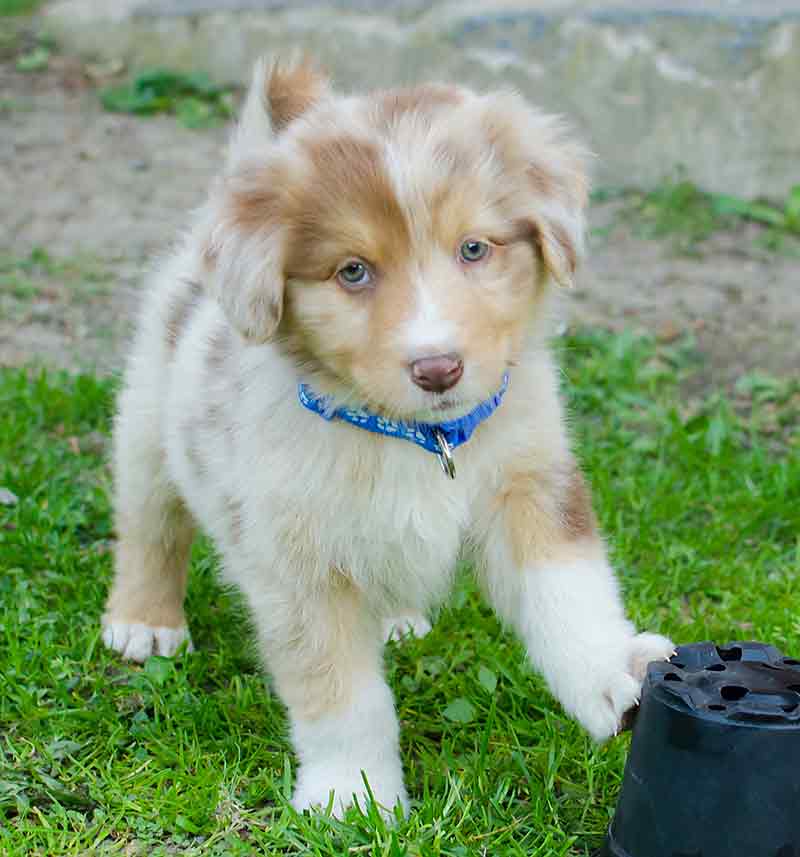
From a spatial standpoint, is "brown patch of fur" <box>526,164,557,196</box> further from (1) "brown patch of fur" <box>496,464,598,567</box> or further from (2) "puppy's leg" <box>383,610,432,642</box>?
(2) "puppy's leg" <box>383,610,432,642</box>

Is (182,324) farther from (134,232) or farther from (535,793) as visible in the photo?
(134,232)

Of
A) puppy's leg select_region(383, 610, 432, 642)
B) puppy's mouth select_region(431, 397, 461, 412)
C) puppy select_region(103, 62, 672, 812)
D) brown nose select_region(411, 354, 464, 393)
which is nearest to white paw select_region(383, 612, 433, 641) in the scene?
puppy's leg select_region(383, 610, 432, 642)

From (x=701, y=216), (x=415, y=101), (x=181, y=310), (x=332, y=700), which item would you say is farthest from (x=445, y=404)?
(x=701, y=216)

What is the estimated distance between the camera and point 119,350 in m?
6.14

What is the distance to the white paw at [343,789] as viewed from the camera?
3289 millimetres

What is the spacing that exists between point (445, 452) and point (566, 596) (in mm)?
422

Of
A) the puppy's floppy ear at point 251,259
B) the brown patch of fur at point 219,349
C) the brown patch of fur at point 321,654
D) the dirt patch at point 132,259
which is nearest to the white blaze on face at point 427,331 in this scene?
the puppy's floppy ear at point 251,259

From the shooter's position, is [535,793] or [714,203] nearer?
[535,793]

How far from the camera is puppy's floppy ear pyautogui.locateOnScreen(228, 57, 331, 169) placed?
3441 millimetres

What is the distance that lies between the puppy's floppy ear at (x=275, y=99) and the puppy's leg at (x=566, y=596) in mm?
1007

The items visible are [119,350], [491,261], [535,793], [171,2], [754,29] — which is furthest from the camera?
[171,2]

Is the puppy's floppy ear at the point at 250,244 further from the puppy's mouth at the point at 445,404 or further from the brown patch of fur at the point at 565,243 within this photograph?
the brown patch of fur at the point at 565,243

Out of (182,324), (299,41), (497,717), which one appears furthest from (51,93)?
(497,717)

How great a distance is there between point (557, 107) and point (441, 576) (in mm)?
4838
